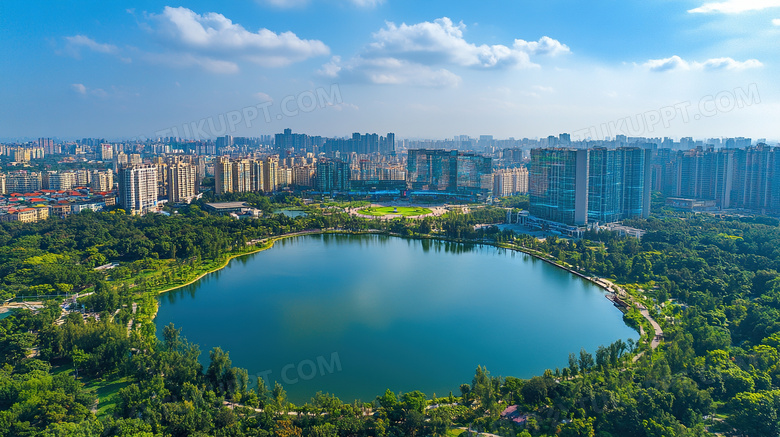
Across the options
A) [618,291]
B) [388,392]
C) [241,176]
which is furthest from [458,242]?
[241,176]

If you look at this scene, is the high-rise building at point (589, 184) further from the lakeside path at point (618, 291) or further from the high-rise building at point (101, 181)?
the high-rise building at point (101, 181)

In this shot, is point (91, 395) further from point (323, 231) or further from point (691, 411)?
point (323, 231)

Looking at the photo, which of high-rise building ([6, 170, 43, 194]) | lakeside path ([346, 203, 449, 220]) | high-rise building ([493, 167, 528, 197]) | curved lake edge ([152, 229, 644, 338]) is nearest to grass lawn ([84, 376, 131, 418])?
curved lake edge ([152, 229, 644, 338])

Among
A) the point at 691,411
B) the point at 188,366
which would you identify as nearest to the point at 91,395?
the point at 188,366

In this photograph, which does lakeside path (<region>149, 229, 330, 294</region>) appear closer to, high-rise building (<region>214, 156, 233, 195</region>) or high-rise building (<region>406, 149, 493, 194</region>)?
high-rise building (<region>214, 156, 233, 195</region>)

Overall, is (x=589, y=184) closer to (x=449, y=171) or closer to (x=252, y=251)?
(x=449, y=171)
